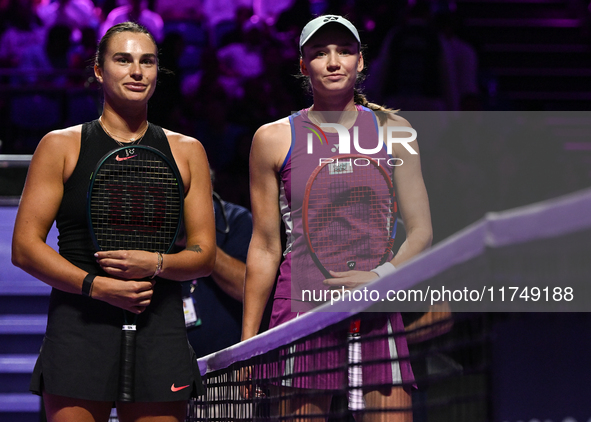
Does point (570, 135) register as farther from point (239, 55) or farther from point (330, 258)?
point (330, 258)

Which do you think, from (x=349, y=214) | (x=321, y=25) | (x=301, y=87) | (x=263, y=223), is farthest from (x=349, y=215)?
(x=301, y=87)

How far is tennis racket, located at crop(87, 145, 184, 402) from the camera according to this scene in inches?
79.0

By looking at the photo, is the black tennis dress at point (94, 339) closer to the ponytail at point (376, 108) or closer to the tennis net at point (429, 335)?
the tennis net at point (429, 335)

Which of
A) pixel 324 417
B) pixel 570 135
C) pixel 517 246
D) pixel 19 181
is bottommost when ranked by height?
pixel 324 417

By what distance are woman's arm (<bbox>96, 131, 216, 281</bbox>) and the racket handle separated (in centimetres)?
15

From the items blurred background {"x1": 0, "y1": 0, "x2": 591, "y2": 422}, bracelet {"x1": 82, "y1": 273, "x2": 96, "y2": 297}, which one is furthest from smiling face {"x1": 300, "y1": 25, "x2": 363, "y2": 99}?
blurred background {"x1": 0, "y1": 0, "x2": 591, "y2": 422}

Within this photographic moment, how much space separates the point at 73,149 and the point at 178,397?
0.70 m

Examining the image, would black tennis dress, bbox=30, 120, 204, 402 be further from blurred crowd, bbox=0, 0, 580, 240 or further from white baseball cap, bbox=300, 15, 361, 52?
blurred crowd, bbox=0, 0, 580, 240

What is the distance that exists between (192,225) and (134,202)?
177mm

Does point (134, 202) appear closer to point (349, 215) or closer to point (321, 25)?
point (349, 215)

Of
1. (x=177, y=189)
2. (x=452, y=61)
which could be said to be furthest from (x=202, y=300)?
(x=452, y=61)

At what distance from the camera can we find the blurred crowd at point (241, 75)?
21.4ft

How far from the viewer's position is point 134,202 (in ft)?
6.72

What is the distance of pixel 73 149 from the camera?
206cm
